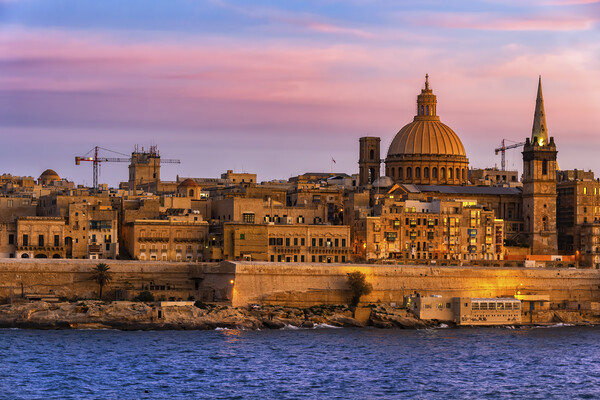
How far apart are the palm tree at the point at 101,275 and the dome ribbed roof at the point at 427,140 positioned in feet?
134

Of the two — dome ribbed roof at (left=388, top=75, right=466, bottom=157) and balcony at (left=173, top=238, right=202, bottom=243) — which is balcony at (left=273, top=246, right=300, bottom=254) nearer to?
balcony at (left=173, top=238, right=202, bottom=243)

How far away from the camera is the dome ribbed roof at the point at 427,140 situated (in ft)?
371

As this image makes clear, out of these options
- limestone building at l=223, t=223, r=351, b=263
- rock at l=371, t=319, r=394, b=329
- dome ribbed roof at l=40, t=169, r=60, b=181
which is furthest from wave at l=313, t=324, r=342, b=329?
dome ribbed roof at l=40, t=169, r=60, b=181

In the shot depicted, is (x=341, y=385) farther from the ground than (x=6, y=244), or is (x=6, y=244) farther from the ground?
(x=6, y=244)

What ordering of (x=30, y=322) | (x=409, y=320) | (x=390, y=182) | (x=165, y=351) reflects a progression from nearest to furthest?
(x=165, y=351) → (x=30, y=322) → (x=409, y=320) → (x=390, y=182)

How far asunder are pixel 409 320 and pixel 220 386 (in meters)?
26.4

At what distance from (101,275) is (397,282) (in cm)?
1938

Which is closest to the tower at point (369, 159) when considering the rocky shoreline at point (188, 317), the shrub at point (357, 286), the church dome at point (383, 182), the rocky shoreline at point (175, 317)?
the church dome at point (383, 182)

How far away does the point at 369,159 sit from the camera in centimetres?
11712

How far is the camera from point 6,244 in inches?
3327

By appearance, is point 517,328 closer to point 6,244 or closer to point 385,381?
point 385,381

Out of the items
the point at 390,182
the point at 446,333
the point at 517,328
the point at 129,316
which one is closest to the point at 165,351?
the point at 129,316

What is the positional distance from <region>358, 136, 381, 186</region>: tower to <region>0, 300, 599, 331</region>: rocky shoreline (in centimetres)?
3666

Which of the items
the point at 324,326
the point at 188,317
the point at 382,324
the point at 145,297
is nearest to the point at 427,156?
the point at 382,324
